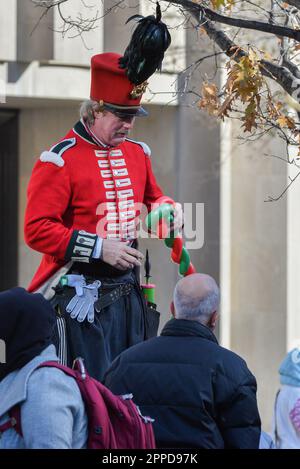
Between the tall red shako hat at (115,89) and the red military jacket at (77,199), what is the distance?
22 cm

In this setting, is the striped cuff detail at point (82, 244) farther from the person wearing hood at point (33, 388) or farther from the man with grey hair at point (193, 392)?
the person wearing hood at point (33, 388)

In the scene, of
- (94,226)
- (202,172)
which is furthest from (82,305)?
(202,172)

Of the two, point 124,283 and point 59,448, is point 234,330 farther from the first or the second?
point 59,448

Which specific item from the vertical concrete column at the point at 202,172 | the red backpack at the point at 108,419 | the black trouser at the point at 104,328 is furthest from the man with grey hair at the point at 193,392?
the vertical concrete column at the point at 202,172

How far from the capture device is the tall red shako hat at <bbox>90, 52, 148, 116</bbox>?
5.76 m

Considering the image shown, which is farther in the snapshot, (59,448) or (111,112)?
(111,112)

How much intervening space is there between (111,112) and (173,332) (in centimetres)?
160

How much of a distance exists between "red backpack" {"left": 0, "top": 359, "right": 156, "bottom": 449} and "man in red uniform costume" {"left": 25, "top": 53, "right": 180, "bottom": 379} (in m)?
1.43

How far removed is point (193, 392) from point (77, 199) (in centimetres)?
166

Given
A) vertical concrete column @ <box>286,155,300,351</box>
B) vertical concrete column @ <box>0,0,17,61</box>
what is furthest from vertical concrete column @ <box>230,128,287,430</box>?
vertical concrete column @ <box>0,0,17,61</box>

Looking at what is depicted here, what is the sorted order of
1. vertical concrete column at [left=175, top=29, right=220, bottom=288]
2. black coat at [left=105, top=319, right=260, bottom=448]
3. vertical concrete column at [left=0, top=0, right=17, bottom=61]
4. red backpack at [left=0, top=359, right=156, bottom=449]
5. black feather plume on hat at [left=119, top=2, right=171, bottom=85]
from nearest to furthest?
red backpack at [left=0, top=359, right=156, bottom=449] < black coat at [left=105, top=319, right=260, bottom=448] < black feather plume on hat at [left=119, top=2, right=171, bottom=85] < vertical concrete column at [left=0, top=0, right=17, bottom=61] < vertical concrete column at [left=175, top=29, right=220, bottom=288]

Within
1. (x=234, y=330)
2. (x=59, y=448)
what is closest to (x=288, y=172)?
(x=234, y=330)

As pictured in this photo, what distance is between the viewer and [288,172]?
1056cm

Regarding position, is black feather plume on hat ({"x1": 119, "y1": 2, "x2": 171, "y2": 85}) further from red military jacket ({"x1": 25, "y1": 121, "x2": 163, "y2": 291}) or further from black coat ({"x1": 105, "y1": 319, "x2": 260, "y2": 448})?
black coat ({"x1": 105, "y1": 319, "x2": 260, "y2": 448})
